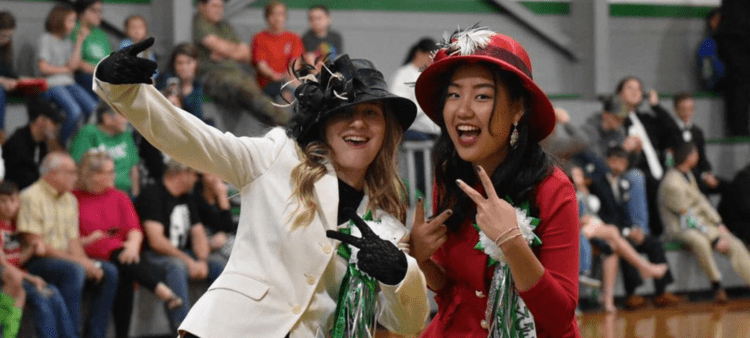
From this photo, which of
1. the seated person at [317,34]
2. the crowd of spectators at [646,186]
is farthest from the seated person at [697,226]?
the seated person at [317,34]

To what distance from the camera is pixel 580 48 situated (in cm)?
1105

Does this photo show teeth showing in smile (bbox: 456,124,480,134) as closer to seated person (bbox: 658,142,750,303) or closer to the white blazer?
the white blazer

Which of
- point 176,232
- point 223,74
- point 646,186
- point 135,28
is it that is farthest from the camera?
point 646,186

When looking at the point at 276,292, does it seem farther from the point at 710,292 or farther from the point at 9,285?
the point at 710,292

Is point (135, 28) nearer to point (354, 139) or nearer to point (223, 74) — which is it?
point (223, 74)

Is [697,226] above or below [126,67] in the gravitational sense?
below

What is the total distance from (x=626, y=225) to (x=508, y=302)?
234 inches

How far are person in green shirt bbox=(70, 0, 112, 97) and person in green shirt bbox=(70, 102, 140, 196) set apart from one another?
714mm

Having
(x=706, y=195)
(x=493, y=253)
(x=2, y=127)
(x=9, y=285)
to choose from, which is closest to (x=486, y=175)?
(x=493, y=253)

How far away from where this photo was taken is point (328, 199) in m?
2.93

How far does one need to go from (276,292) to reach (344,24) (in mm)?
7443

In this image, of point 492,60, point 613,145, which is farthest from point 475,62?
point 613,145

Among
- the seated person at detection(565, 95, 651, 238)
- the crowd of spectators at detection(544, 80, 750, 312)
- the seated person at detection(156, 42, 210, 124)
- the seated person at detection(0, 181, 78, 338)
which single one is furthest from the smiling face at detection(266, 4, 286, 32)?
the seated person at detection(0, 181, 78, 338)

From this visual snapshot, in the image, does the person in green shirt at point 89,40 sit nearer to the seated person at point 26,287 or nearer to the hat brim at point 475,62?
the seated person at point 26,287
